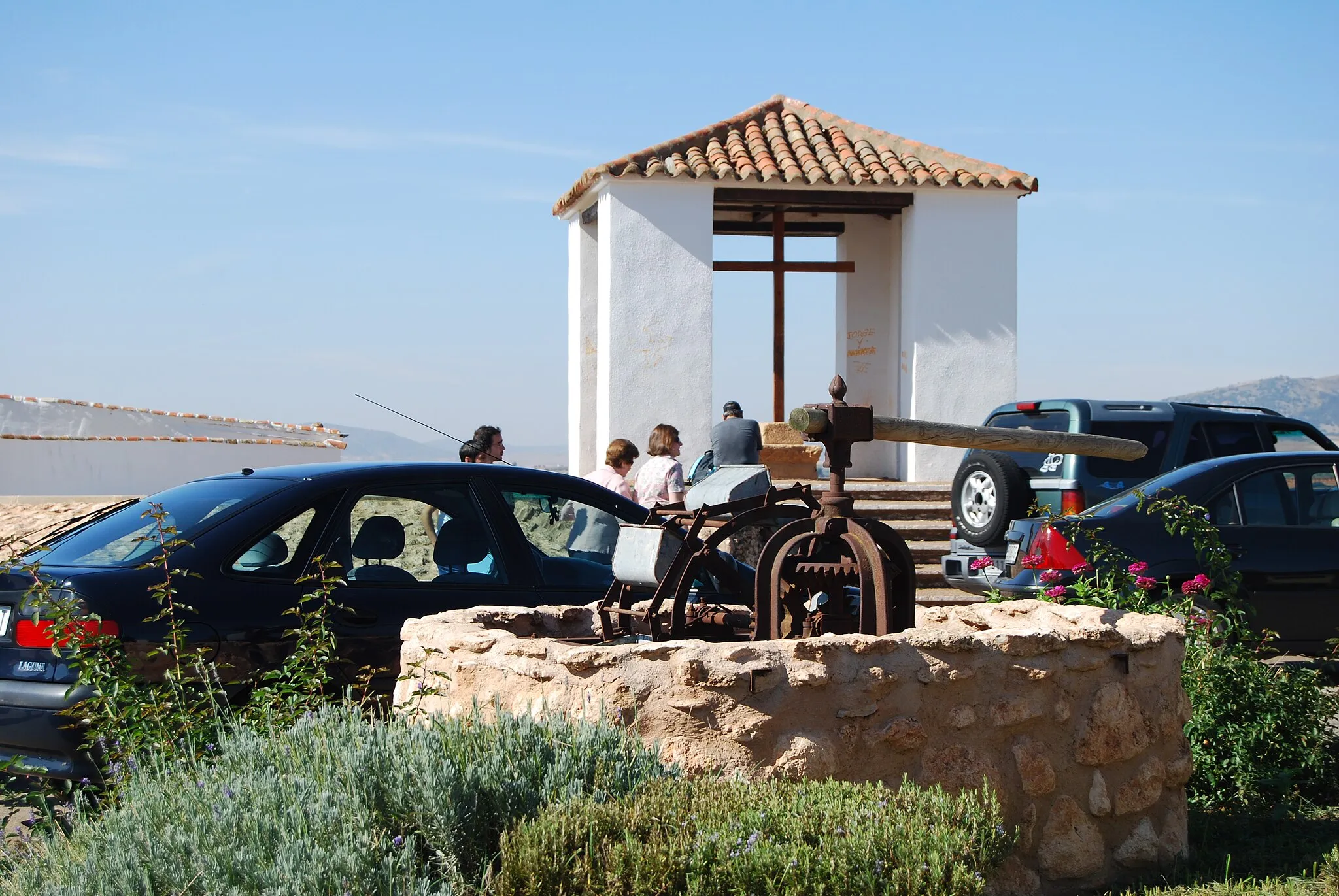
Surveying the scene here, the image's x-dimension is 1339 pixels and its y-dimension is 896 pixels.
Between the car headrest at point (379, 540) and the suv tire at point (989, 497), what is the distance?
14.9ft

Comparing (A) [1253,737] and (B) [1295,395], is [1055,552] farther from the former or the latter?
(B) [1295,395]

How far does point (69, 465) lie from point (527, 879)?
22.1 m

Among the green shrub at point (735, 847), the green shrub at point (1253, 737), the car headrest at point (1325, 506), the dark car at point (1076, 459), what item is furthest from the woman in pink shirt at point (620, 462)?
the green shrub at point (735, 847)

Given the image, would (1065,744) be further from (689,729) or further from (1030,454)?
(1030,454)

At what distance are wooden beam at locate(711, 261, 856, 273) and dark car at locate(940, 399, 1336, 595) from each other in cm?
579

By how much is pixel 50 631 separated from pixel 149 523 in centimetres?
96

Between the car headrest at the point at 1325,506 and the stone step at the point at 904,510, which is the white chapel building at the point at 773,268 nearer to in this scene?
the stone step at the point at 904,510

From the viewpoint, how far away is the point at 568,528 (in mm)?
6562

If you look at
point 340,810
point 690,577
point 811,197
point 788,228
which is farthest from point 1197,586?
point 788,228

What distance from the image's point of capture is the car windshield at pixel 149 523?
535 centimetres

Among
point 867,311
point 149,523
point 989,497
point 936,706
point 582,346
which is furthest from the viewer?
point 867,311

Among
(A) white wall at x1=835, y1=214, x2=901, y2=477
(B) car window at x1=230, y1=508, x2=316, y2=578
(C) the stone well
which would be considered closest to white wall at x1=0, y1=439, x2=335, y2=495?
(A) white wall at x1=835, y1=214, x2=901, y2=477

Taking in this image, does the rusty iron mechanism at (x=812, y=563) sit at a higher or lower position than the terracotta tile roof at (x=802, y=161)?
lower

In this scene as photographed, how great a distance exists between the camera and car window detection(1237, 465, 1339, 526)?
8.45 m
